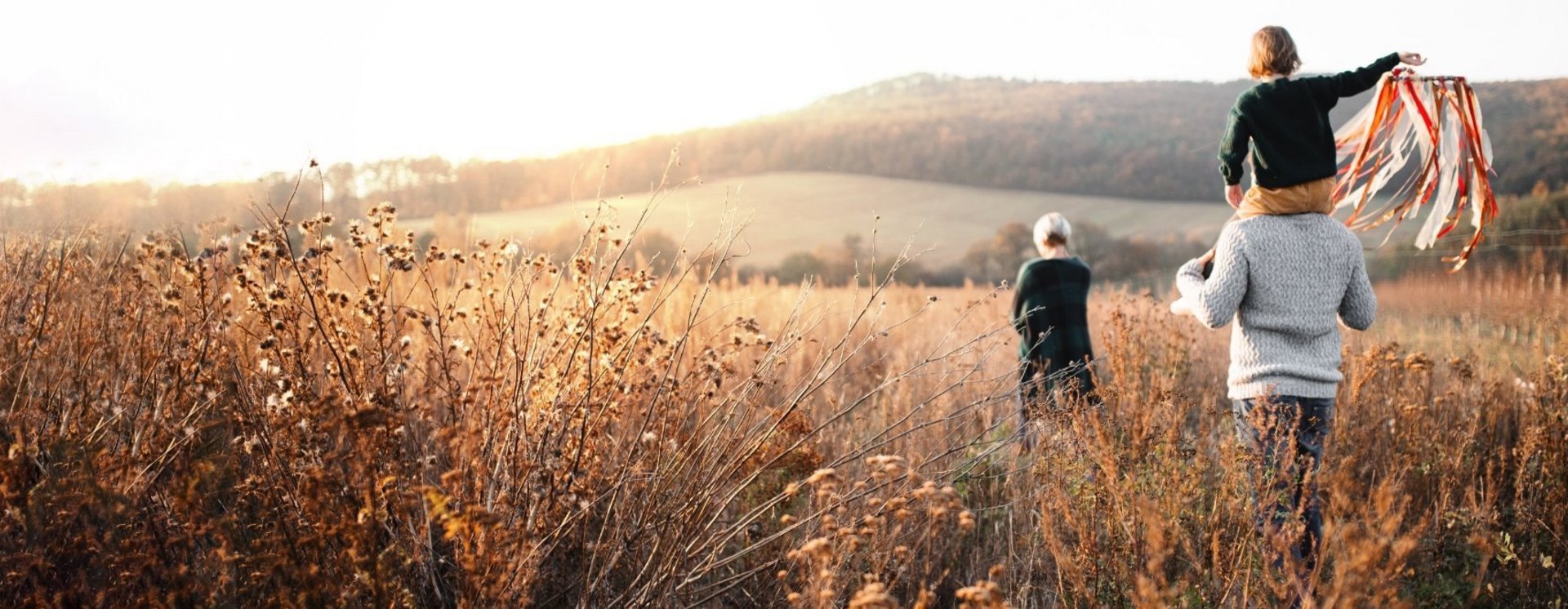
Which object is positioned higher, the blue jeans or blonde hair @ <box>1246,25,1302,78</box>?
blonde hair @ <box>1246,25,1302,78</box>

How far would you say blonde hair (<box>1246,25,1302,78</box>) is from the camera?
124 inches

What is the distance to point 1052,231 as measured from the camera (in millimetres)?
5805

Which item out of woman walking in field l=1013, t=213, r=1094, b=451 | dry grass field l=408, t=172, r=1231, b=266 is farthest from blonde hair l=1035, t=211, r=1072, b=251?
dry grass field l=408, t=172, r=1231, b=266

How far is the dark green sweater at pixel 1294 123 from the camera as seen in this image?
3.09 m

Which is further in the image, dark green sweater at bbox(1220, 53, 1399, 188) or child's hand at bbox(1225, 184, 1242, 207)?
child's hand at bbox(1225, 184, 1242, 207)

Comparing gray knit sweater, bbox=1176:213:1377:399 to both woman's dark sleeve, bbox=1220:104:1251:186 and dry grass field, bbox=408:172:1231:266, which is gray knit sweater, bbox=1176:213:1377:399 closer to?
woman's dark sleeve, bbox=1220:104:1251:186

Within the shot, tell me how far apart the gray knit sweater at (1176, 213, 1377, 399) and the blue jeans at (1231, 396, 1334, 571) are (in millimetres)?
66

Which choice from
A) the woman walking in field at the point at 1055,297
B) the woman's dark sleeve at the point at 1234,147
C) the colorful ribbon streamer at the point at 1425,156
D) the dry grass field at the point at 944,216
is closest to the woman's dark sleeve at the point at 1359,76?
the woman's dark sleeve at the point at 1234,147

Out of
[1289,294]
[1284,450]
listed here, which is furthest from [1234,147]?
[1284,450]

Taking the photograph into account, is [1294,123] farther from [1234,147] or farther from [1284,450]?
[1284,450]

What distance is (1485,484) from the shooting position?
4.61m

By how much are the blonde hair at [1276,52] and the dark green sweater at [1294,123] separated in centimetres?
4

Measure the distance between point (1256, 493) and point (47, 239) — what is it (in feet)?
16.3

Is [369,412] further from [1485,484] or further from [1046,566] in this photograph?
[1485,484]
